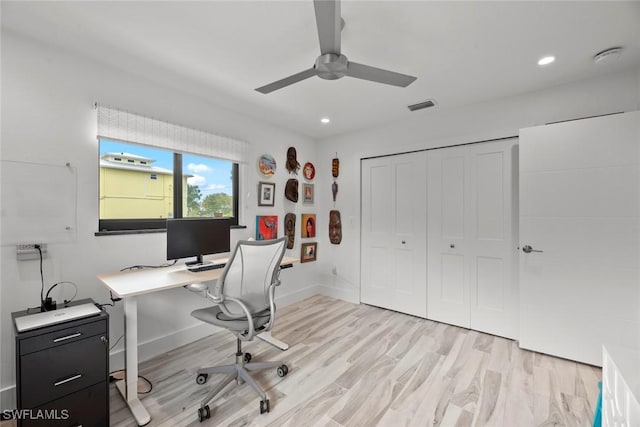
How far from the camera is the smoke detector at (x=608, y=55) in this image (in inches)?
Result: 74.5

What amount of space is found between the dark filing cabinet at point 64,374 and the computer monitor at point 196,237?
2.58 feet

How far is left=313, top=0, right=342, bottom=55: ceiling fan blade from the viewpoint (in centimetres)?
120

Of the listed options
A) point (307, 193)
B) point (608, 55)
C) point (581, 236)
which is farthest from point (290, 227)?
point (608, 55)

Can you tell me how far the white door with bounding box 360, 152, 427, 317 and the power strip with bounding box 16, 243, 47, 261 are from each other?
3.22m

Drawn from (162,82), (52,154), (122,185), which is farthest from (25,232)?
(162,82)

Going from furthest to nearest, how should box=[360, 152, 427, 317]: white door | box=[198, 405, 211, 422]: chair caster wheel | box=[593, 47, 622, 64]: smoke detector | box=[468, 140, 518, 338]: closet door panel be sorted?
box=[360, 152, 427, 317]: white door → box=[468, 140, 518, 338]: closet door panel → box=[593, 47, 622, 64]: smoke detector → box=[198, 405, 211, 422]: chair caster wheel

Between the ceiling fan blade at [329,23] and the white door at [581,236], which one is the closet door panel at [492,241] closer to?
the white door at [581,236]

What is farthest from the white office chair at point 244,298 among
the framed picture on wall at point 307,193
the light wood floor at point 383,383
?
the framed picture on wall at point 307,193

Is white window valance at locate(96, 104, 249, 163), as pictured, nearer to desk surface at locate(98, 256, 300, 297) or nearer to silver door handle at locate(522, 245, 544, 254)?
desk surface at locate(98, 256, 300, 297)

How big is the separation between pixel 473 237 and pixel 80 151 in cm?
367

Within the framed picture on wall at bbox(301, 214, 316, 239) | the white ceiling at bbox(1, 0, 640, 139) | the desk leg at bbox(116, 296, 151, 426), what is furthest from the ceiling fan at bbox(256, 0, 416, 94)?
the framed picture on wall at bbox(301, 214, 316, 239)

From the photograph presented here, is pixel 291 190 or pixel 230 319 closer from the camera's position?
pixel 230 319

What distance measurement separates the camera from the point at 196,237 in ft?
8.09

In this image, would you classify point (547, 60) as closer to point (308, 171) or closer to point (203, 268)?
point (308, 171)
